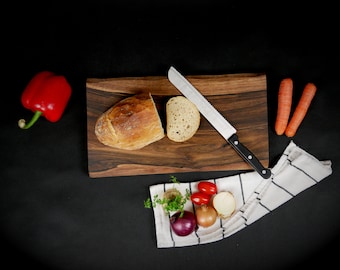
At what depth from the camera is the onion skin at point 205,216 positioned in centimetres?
215

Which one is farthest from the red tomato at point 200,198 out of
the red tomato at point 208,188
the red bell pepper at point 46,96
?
the red bell pepper at point 46,96

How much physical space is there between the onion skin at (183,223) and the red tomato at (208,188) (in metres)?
0.12

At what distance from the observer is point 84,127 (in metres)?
2.24

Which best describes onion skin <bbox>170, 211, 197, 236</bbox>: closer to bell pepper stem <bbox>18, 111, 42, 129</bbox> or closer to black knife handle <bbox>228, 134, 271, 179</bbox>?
black knife handle <bbox>228, 134, 271, 179</bbox>

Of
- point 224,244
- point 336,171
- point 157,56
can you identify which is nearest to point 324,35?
point 336,171

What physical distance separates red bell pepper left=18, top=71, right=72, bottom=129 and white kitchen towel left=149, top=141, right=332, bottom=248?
1.84 feet

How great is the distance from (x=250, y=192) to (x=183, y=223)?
1.13 feet

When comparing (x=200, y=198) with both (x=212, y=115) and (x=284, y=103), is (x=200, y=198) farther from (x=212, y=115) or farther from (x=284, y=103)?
(x=284, y=103)

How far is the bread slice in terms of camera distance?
2.07 metres

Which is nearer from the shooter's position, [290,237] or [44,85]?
[44,85]

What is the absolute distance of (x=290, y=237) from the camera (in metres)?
2.27

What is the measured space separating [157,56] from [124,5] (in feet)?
0.95

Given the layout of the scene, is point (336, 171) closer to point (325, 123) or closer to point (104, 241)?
point (325, 123)

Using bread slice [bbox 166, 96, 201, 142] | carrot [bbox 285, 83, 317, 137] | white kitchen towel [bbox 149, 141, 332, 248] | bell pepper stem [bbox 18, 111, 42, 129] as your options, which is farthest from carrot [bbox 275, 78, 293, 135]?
bell pepper stem [bbox 18, 111, 42, 129]
